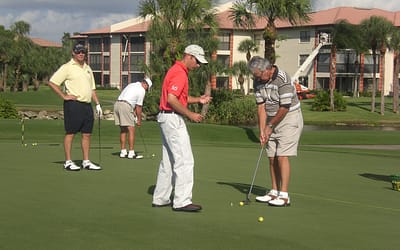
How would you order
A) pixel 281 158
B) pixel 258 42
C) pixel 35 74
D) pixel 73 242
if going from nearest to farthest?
1. pixel 73 242
2. pixel 281 158
3. pixel 258 42
4. pixel 35 74

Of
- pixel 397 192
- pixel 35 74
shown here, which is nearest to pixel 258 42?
pixel 35 74

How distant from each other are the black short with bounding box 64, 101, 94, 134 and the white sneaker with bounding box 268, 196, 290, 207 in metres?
4.08

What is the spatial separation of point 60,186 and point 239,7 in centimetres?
2027

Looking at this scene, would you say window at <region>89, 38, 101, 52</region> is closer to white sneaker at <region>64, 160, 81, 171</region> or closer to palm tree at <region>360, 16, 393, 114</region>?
palm tree at <region>360, 16, 393, 114</region>

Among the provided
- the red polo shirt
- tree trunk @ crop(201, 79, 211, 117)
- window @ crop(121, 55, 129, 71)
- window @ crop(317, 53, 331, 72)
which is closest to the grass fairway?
the red polo shirt

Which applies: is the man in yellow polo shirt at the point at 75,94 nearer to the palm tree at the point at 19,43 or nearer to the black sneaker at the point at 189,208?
the black sneaker at the point at 189,208

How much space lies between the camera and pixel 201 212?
7.24 meters

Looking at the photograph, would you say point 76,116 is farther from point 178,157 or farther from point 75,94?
point 178,157

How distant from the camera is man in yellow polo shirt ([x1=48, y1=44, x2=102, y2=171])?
10.5 m

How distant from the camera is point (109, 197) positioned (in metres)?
7.99

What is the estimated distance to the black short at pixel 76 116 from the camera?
10.6m

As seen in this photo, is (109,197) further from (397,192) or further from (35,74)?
(35,74)

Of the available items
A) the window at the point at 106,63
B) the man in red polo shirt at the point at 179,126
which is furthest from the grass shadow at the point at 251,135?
the window at the point at 106,63

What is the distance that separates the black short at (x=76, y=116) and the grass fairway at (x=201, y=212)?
0.72 metres
